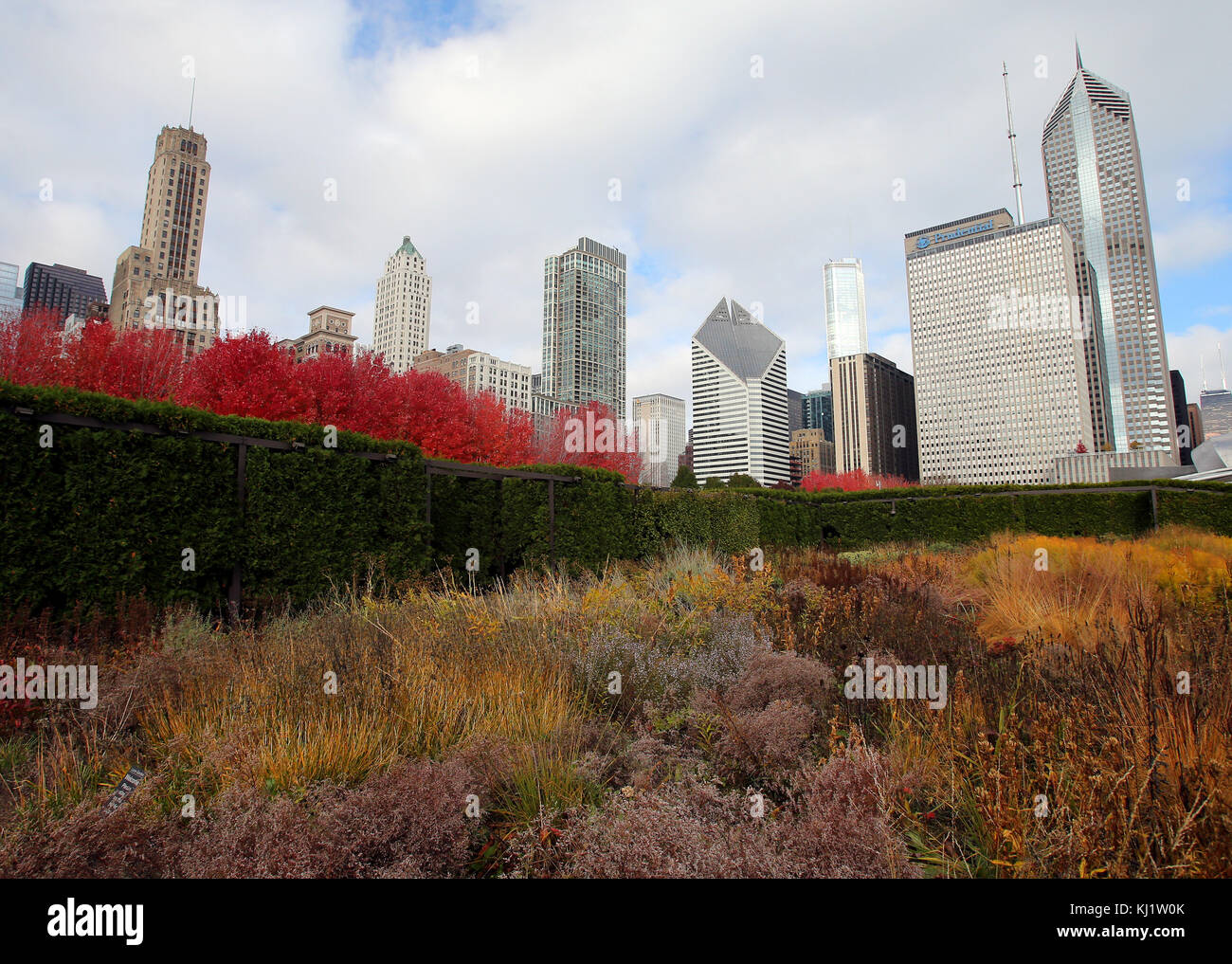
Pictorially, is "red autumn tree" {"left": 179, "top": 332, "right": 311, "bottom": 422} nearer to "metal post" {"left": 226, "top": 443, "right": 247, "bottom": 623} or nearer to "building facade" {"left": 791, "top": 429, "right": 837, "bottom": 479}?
"metal post" {"left": 226, "top": 443, "right": 247, "bottom": 623}

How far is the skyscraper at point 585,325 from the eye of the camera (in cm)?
5612

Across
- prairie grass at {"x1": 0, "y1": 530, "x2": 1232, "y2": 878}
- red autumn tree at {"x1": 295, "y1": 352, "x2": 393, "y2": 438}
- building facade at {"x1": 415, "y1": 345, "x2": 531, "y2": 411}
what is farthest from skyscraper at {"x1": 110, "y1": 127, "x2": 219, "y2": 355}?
prairie grass at {"x1": 0, "y1": 530, "x2": 1232, "y2": 878}

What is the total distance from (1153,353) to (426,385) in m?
154

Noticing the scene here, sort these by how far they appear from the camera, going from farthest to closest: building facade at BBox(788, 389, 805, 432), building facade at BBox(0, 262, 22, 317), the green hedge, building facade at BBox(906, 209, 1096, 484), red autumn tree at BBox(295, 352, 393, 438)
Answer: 1. building facade at BBox(788, 389, 805, 432)
2. building facade at BBox(906, 209, 1096, 484)
3. building facade at BBox(0, 262, 22, 317)
4. red autumn tree at BBox(295, 352, 393, 438)
5. the green hedge

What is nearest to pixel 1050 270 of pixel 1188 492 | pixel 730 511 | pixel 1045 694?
pixel 1188 492

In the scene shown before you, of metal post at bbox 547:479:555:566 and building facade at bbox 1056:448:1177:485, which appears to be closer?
metal post at bbox 547:479:555:566

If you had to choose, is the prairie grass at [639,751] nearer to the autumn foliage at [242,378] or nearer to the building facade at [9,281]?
the autumn foliage at [242,378]

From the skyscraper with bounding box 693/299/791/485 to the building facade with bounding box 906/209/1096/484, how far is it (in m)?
31.8

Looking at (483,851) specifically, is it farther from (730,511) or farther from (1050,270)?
(1050,270)

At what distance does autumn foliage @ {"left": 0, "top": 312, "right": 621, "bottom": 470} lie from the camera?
1523cm

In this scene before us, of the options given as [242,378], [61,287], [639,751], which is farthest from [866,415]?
[61,287]

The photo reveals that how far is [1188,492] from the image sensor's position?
52.2ft

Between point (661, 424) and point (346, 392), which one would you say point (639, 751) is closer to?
point (346, 392)

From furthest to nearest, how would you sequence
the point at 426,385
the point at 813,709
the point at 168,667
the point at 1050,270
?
the point at 1050,270 < the point at 426,385 < the point at 168,667 < the point at 813,709
